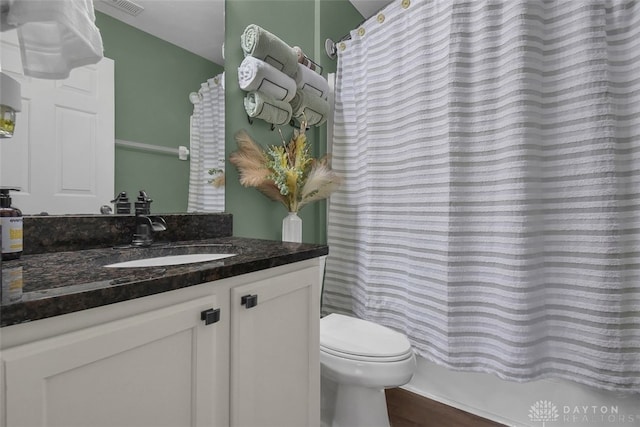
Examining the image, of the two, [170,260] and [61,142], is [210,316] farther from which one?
[61,142]

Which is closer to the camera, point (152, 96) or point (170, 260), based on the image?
point (170, 260)

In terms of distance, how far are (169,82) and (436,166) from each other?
1202 mm

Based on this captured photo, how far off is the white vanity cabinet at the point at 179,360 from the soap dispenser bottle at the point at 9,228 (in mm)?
441

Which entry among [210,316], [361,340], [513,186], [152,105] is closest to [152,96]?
[152,105]

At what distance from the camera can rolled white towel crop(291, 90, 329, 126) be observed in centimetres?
176

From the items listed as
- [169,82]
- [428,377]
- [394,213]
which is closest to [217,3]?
[169,82]

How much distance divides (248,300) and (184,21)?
1.23 metres

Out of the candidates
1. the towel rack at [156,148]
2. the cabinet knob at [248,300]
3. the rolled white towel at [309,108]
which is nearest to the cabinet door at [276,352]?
the cabinet knob at [248,300]

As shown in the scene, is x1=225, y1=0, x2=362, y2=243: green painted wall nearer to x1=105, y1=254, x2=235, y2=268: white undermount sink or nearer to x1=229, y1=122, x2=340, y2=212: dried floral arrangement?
x1=229, y1=122, x2=340, y2=212: dried floral arrangement

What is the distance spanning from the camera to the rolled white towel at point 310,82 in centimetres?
172

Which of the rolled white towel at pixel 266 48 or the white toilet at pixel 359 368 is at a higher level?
the rolled white towel at pixel 266 48

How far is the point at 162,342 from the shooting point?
2.10ft

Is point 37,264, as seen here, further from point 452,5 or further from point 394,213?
point 452,5

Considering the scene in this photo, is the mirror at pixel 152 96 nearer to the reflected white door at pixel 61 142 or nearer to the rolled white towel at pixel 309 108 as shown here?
the reflected white door at pixel 61 142
